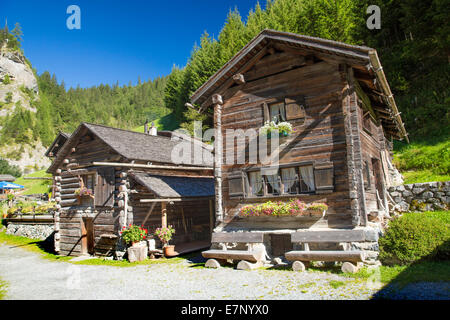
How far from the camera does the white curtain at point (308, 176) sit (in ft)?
38.5

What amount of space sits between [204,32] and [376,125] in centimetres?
4771

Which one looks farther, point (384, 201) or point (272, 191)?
point (384, 201)

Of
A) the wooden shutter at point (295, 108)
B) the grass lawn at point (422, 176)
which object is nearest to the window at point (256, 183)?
the wooden shutter at point (295, 108)

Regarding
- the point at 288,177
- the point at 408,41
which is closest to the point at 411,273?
the point at 288,177

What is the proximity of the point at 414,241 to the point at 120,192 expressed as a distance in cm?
1391

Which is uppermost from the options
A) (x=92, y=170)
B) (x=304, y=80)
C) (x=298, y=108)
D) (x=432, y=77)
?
(x=432, y=77)

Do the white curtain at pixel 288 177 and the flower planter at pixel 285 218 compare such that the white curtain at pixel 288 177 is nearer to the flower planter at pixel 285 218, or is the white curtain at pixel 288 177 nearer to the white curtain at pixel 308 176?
the white curtain at pixel 308 176

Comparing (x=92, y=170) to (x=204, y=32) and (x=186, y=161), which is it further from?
(x=204, y=32)

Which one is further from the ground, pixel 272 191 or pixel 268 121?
pixel 268 121

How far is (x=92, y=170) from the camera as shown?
18984 mm

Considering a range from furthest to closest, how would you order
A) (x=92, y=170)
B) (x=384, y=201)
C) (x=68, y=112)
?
(x=68, y=112), (x=92, y=170), (x=384, y=201)

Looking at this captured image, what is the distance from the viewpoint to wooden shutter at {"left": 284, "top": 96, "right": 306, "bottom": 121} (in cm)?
1212

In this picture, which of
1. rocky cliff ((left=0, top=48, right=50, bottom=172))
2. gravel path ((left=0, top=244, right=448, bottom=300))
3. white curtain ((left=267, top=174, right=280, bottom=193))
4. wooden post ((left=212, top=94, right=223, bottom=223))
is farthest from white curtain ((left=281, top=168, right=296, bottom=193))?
rocky cliff ((left=0, top=48, right=50, bottom=172))
